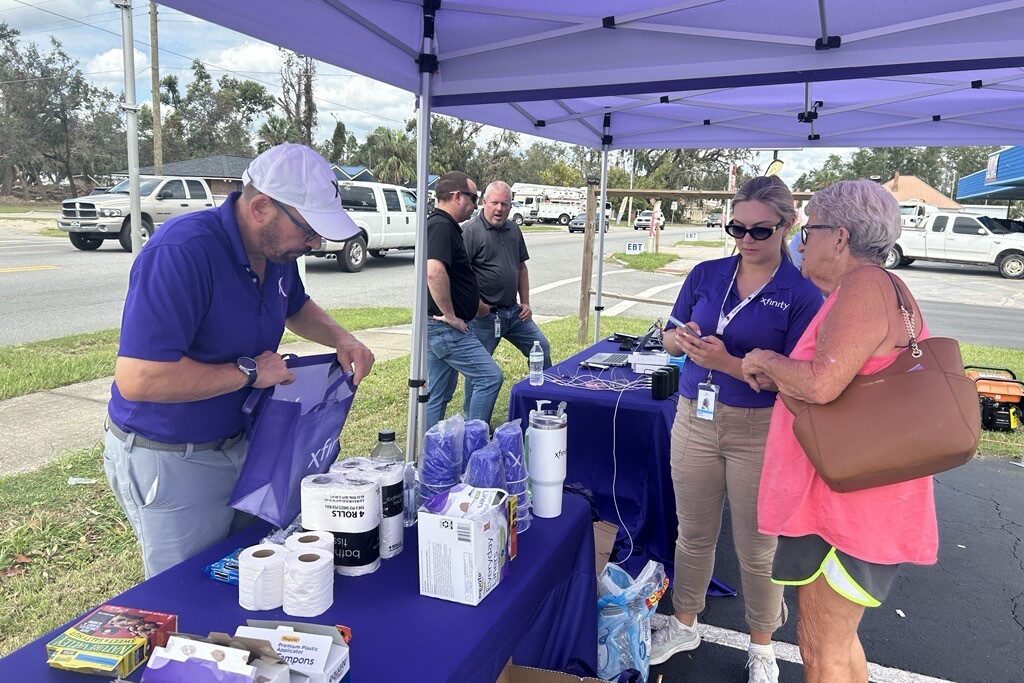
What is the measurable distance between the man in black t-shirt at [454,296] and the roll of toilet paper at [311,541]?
256cm

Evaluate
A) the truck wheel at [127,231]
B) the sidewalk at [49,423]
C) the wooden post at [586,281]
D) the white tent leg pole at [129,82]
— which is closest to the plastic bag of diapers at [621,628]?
the white tent leg pole at [129,82]

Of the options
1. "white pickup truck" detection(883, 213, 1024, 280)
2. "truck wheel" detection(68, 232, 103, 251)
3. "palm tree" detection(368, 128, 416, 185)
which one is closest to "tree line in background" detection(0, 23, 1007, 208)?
"palm tree" detection(368, 128, 416, 185)

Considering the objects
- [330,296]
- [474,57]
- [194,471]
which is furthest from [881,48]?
[330,296]

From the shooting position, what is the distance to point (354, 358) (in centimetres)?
191

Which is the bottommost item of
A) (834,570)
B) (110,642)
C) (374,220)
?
(834,570)

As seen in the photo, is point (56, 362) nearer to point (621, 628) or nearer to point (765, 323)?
point (621, 628)

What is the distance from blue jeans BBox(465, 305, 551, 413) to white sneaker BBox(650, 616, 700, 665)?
207 centimetres

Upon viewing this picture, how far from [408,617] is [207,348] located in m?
0.85

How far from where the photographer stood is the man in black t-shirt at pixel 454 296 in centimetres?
394

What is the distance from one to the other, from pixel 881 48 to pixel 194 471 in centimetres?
276

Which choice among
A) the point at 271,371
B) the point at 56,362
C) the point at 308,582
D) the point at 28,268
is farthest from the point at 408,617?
the point at 28,268

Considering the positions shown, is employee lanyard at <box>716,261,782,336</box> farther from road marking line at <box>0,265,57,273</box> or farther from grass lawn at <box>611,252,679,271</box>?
grass lawn at <box>611,252,679,271</box>

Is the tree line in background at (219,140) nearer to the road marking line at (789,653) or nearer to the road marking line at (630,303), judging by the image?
the road marking line at (630,303)

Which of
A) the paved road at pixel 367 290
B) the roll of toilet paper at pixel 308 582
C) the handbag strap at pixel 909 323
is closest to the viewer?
the roll of toilet paper at pixel 308 582
